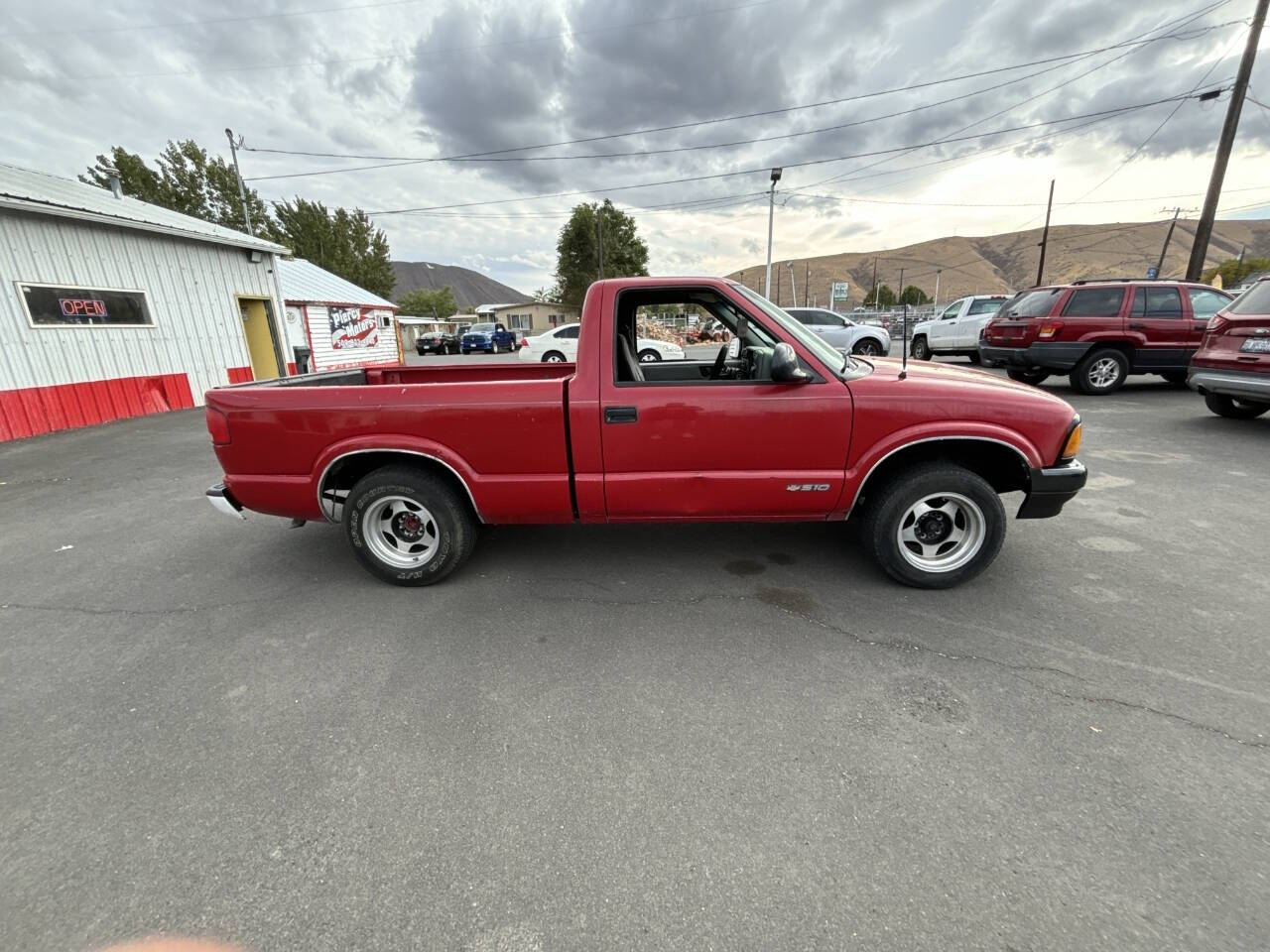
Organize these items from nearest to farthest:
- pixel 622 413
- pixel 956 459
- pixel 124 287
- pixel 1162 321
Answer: pixel 622 413, pixel 956 459, pixel 1162 321, pixel 124 287

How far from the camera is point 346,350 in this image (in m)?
21.6

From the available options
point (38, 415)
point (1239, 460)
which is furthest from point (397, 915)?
point (38, 415)

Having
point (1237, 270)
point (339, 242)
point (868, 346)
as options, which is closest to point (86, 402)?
point (868, 346)

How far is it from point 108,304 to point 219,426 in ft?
33.2

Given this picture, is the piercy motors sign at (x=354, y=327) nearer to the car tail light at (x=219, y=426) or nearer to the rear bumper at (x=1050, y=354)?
the car tail light at (x=219, y=426)

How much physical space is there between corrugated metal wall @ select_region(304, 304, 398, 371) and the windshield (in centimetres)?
1716

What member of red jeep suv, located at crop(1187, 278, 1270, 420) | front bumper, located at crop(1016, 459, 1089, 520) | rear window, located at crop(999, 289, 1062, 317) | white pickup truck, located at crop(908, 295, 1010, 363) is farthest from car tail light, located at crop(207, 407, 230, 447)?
white pickup truck, located at crop(908, 295, 1010, 363)

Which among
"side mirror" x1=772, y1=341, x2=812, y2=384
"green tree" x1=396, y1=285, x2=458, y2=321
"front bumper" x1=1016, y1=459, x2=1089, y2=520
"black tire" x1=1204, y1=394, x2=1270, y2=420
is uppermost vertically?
"green tree" x1=396, y1=285, x2=458, y2=321

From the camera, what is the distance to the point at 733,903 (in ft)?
5.28

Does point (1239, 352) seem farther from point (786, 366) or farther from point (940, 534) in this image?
point (786, 366)

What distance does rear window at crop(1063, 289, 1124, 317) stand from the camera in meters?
9.07

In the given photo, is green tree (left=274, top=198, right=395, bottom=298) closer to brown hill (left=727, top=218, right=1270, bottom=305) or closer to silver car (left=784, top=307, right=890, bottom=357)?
silver car (left=784, top=307, right=890, bottom=357)

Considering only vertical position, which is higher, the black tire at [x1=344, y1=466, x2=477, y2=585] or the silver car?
the silver car

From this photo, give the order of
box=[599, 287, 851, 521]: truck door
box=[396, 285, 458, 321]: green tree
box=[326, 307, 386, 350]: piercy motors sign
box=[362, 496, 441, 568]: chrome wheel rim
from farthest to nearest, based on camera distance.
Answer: box=[396, 285, 458, 321]: green tree
box=[326, 307, 386, 350]: piercy motors sign
box=[362, 496, 441, 568]: chrome wheel rim
box=[599, 287, 851, 521]: truck door
